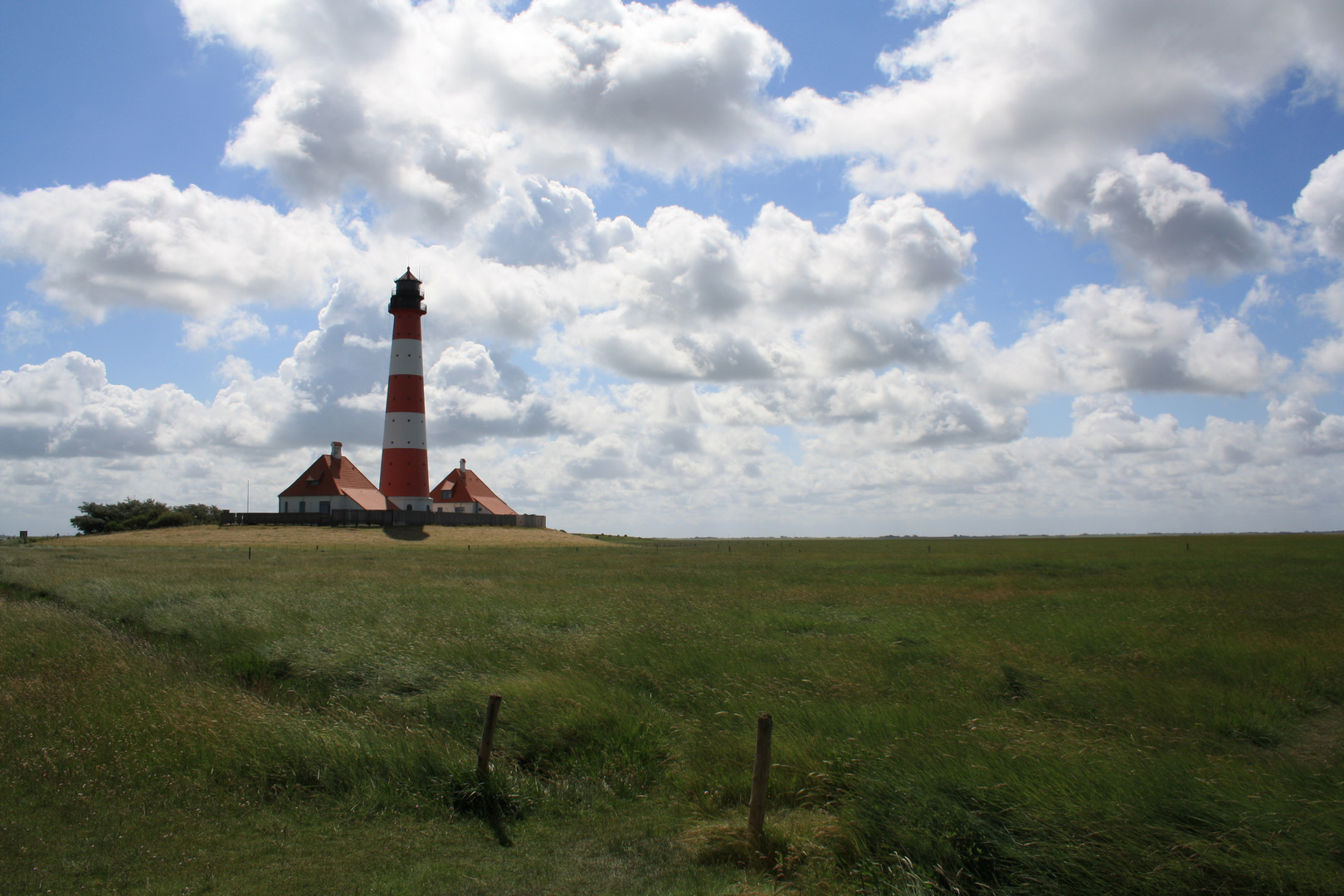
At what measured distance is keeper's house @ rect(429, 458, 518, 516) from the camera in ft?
272

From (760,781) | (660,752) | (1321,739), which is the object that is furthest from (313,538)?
(1321,739)

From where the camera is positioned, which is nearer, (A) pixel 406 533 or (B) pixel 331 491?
(A) pixel 406 533

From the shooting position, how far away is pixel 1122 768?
7629 millimetres

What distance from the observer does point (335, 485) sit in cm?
7400

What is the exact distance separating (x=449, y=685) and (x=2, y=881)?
6.05 metres

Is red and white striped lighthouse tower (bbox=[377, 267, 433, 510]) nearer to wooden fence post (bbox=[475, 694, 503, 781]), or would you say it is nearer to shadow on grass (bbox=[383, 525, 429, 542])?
shadow on grass (bbox=[383, 525, 429, 542])

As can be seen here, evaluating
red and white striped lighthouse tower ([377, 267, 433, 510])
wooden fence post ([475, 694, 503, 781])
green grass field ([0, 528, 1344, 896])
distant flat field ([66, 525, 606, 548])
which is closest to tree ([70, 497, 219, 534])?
distant flat field ([66, 525, 606, 548])

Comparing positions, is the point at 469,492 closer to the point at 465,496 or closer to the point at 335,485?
the point at 465,496

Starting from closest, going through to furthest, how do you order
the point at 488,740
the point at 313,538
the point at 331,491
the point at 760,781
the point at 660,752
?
the point at 760,781 < the point at 488,740 < the point at 660,752 < the point at 313,538 < the point at 331,491

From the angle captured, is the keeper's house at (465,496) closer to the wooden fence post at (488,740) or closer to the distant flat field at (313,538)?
the distant flat field at (313,538)

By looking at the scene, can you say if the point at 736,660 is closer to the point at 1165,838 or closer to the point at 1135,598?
the point at 1165,838

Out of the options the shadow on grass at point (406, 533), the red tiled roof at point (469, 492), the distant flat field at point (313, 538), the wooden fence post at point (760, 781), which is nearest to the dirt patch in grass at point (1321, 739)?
the wooden fence post at point (760, 781)

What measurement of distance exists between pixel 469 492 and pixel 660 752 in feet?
256

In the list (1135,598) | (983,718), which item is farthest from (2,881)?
(1135,598)
